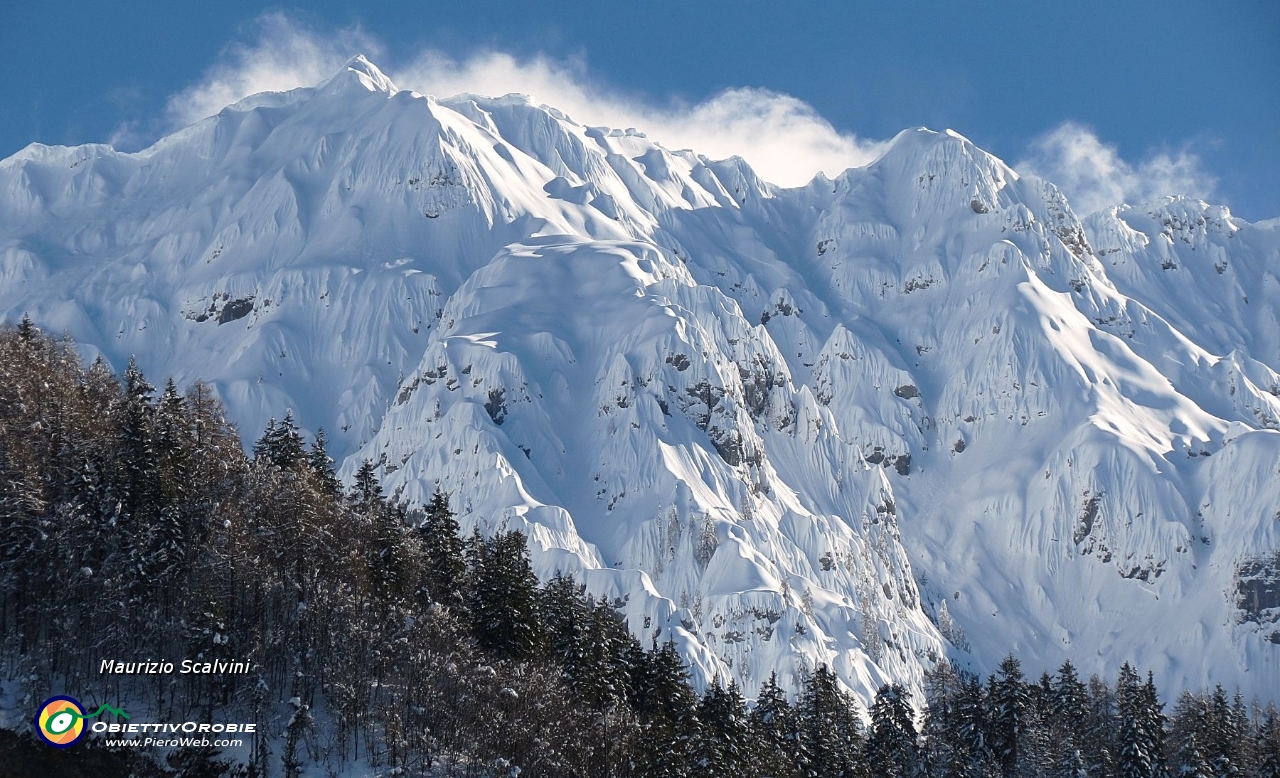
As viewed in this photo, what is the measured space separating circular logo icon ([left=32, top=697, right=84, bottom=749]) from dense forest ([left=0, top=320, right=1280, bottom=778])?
2.27ft

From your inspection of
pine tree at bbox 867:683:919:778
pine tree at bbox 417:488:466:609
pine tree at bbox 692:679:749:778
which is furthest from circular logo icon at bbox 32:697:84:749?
pine tree at bbox 867:683:919:778

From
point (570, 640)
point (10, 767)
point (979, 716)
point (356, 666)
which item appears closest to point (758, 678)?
point (979, 716)

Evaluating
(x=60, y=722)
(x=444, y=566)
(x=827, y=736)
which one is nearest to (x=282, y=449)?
(x=444, y=566)

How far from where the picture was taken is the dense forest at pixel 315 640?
70125 mm

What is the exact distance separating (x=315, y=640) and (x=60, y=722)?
53.2 feet

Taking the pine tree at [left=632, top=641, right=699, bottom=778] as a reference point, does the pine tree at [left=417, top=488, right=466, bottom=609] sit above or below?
above

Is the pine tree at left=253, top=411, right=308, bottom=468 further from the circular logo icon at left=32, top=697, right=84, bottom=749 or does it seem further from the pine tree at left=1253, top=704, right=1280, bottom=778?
the pine tree at left=1253, top=704, right=1280, bottom=778

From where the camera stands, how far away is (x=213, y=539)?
257ft

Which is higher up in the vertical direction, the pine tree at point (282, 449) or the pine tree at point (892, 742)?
the pine tree at point (282, 449)

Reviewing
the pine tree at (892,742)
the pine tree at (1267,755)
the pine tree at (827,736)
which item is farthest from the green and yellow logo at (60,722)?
the pine tree at (1267,755)

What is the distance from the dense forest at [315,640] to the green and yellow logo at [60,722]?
26.7 inches

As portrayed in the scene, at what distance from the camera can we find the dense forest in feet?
230

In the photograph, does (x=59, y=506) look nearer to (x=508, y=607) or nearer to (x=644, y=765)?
(x=508, y=607)

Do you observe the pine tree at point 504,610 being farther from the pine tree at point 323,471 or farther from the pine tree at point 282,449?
the pine tree at point 282,449
